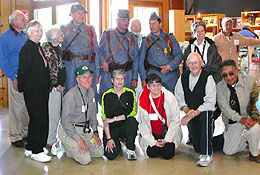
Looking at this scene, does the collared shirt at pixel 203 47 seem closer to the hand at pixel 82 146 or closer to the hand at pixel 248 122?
the hand at pixel 248 122

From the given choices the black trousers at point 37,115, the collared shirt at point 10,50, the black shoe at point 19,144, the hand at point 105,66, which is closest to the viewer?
the black trousers at point 37,115

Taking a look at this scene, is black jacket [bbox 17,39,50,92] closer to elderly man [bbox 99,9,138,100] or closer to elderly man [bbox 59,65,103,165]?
elderly man [bbox 59,65,103,165]

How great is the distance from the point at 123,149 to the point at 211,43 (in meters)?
1.67

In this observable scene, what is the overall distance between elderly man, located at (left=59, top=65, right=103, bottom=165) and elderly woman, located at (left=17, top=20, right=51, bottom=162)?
0.22 m

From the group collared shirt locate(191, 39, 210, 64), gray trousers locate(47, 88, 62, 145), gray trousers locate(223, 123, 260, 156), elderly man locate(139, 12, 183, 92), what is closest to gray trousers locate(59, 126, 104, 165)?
gray trousers locate(47, 88, 62, 145)

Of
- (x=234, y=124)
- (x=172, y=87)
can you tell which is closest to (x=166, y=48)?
(x=172, y=87)

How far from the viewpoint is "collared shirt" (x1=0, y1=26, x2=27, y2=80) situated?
3.70 meters

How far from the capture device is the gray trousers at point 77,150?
3.20m

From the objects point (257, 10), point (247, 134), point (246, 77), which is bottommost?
point (247, 134)

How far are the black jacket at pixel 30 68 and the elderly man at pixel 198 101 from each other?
1456 millimetres

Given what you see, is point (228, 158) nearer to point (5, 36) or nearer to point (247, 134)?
point (247, 134)

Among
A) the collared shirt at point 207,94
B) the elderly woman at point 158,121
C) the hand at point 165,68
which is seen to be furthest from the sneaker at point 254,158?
the hand at point 165,68

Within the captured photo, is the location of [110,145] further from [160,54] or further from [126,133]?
[160,54]

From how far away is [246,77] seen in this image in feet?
11.3
